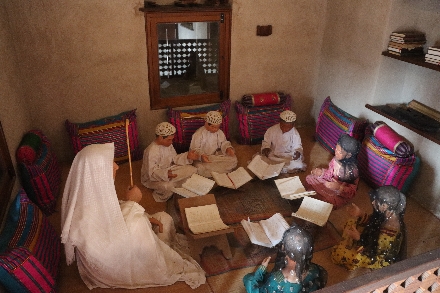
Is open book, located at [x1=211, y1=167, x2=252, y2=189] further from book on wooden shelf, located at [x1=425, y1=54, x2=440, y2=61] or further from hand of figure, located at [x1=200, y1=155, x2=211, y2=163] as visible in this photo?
book on wooden shelf, located at [x1=425, y1=54, x2=440, y2=61]

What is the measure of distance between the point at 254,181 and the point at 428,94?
2.44 m

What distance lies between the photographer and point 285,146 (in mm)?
5328

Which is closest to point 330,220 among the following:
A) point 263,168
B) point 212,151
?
point 263,168

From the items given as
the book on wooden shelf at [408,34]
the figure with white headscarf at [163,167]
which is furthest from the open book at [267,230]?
the book on wooden shelf at [408,34]

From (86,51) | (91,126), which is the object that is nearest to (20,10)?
(86,51)

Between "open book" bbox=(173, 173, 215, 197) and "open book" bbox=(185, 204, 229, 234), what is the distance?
53 centimetres

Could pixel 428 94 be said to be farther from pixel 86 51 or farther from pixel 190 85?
pixel 86 51

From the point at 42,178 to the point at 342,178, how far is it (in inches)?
135

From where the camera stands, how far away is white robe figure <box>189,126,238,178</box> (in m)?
5.07

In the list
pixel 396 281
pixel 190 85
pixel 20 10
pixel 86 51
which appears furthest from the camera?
pixel 190 85

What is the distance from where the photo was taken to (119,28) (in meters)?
4.91

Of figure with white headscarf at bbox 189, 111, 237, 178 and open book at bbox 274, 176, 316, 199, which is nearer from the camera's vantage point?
open book at bbox 274, 176, 316, 199

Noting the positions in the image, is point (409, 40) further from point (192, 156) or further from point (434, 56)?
point (192, 156)

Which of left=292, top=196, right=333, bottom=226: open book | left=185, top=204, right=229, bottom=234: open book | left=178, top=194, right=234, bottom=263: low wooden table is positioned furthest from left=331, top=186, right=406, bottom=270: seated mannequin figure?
left=185, top=204, right=229, bottom=234: open book
